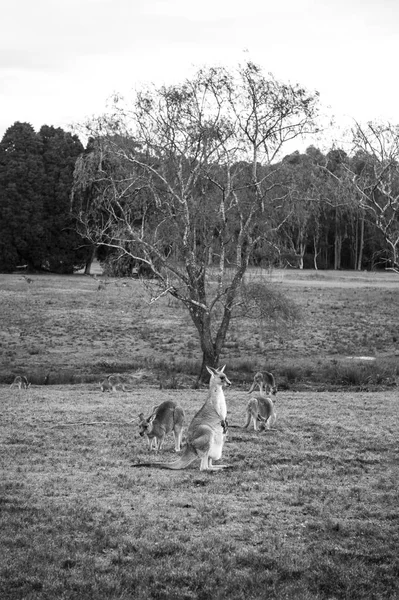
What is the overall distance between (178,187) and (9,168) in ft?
165

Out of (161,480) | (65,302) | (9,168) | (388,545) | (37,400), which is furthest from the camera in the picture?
(9,168)

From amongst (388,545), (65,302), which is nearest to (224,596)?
(388,545)

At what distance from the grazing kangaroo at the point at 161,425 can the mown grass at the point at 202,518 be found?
27 cm

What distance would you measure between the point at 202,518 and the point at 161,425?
443 cm

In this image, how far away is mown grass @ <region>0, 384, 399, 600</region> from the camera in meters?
9.45

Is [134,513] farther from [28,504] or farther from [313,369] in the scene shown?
[313,369]

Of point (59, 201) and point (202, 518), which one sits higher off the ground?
point (59, 201)

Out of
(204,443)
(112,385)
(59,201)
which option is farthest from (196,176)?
(59,201)

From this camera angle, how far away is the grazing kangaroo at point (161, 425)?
51.0 ft

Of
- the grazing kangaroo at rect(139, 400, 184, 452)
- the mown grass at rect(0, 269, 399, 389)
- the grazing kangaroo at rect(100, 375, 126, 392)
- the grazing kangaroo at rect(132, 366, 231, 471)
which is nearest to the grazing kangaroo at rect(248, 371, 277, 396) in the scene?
the grazing kangaroo at rect(100, 375, 126, 392)

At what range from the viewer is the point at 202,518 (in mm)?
11273

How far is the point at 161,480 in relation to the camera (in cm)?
1318

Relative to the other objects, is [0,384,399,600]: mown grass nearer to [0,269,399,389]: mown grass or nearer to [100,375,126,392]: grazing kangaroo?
[100,375,126,392]: grazing kangaroo

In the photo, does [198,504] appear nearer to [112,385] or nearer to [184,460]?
[184,460]
